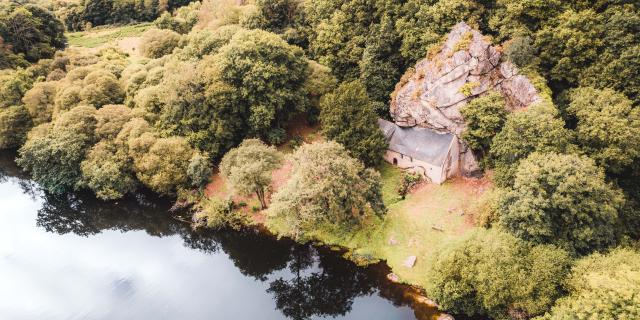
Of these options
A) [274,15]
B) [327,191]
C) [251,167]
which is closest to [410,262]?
[327,191]

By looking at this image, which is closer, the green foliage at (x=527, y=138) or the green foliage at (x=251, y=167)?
the green foliage at (x=527, y=138)

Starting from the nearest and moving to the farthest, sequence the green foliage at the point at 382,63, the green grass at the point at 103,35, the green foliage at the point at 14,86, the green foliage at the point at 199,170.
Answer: the green foliage at the point at 199,170 < the green foliage at the point at 382,63 < the green foliage at the point at 14,86 < the green grass at the point at 103,35

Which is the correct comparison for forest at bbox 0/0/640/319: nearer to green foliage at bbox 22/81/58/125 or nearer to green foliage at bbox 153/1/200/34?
green foliage at bbox 22/81/58/125

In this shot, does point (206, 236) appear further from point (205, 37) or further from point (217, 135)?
point (205, 37)

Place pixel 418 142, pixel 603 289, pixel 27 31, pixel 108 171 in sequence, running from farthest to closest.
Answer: pixel 27 31
pixel 108 171
pixel 418 142
pixel 603 289

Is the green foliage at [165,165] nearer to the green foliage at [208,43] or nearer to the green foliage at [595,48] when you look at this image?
the green foliage at [208,43]

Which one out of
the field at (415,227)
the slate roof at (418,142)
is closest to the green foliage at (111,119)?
the field at (415,227)

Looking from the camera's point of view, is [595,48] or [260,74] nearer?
[595,48]

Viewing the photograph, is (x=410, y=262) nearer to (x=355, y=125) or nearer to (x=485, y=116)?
(x=355, y=125)
